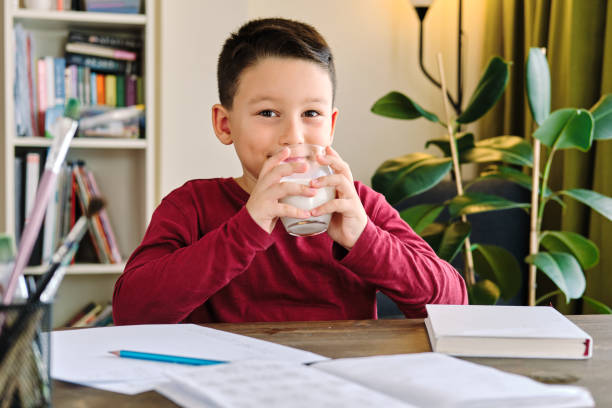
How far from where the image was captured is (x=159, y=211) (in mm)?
1229

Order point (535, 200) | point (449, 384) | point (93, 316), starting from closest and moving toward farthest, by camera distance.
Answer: point (449, 384)
point (535, 200)
point (93, 316)

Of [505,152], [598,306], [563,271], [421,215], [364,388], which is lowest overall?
[598,306]

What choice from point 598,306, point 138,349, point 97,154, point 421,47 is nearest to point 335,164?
point 138,349

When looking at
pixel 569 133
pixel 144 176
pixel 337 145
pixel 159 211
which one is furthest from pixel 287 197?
pixel 337 145

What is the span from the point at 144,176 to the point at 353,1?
3.89 feet

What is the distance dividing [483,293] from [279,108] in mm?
1200

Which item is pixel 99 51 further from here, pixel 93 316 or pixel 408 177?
pixel 408 177

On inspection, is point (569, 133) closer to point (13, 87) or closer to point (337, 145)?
point (337, 145)

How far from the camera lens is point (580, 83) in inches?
93.9

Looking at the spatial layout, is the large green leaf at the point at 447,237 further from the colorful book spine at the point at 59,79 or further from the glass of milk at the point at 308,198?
the colorful book spine at the point at 59,79

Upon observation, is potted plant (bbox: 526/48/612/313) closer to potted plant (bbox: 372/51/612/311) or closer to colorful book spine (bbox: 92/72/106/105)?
potted plant (bbox: 372/51/612/311)

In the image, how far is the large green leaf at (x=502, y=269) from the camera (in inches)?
87.7

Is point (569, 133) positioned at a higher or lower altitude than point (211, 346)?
higher

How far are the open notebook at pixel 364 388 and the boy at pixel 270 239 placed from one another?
0.38 metres
